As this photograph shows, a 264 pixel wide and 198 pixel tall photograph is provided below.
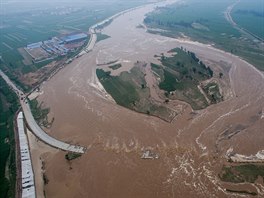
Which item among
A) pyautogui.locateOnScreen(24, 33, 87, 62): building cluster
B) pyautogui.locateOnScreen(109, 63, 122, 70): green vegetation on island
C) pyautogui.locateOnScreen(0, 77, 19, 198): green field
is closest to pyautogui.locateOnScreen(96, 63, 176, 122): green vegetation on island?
pyautogui.locateOnScreen(109, 63, 122, 70): green vegetation on island

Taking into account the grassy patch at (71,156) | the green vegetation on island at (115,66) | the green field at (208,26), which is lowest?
the green field at (208,26)

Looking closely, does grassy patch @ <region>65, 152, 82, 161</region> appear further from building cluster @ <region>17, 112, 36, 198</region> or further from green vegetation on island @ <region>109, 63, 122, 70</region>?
green vegetation on island @ <region>109, 63, 122, 70</region>

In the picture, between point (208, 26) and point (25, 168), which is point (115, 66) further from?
point (208, 26)

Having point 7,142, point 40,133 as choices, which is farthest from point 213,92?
point 7,142

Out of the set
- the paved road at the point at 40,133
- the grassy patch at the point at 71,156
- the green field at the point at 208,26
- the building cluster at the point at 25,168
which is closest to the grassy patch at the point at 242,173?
the grassy patch at the point at 71,156

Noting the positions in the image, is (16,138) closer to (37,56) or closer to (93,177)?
(93,177)

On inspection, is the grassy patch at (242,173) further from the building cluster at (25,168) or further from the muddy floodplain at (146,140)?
the building cluster at (25,168)
